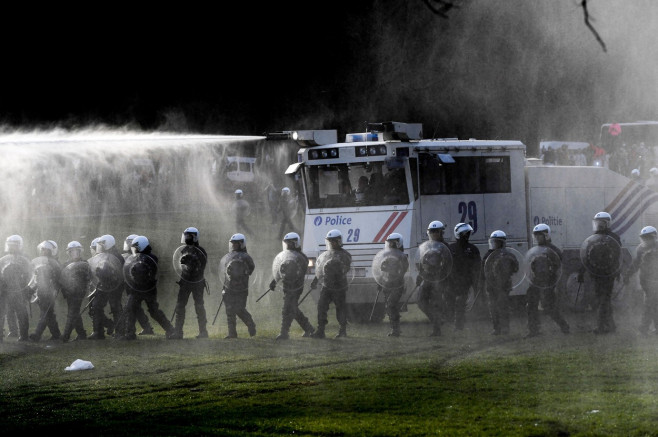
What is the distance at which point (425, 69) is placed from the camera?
30578 millimetres

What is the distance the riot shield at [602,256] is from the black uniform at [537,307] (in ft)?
2.59

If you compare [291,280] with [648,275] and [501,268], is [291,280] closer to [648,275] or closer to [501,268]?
[501,268]

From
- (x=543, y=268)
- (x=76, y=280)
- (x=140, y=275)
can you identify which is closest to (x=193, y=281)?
(x=140, y=275)

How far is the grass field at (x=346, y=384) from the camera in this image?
10.2 m

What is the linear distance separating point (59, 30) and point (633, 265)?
15666 mm

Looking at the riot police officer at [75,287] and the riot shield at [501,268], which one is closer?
the riot shield at [501,268]

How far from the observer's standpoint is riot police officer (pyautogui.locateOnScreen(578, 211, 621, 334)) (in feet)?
57.0

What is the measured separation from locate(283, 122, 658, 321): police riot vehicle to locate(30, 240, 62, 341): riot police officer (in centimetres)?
473

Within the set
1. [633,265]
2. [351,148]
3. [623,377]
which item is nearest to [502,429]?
[623,377]

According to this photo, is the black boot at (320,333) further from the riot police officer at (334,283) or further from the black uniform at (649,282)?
the black uniform at (649,282)

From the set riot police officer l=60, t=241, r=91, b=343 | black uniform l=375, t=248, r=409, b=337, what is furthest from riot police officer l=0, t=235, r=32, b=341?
black uniform l=375, t=248, r=409, b=337

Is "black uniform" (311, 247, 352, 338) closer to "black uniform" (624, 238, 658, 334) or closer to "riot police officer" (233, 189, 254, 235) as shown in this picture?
"black uniform" (624, 238, 658, 334)

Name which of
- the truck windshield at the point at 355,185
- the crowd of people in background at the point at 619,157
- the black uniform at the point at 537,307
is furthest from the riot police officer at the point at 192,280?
the crowd of people in background at the point at 619,157

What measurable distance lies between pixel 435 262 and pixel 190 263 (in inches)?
172
